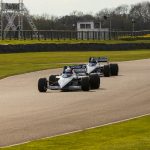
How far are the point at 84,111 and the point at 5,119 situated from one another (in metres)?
2.27

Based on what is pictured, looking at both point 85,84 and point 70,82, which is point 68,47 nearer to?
point 70,82

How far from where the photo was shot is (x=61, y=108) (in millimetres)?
15094

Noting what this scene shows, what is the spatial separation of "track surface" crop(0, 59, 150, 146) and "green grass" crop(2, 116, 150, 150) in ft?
1.86

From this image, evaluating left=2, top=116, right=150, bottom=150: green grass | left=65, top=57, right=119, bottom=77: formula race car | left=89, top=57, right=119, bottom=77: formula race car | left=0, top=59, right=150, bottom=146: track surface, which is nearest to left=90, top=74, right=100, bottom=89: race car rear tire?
left=0, top=59, right=150, bottom=146: track surface

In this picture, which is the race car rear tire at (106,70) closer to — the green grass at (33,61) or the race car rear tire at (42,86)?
the green grass at (33,61)

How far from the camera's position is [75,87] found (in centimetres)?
2012

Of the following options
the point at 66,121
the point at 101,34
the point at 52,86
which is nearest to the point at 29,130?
the point at 66,121

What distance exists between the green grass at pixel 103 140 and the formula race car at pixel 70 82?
8.01 meters

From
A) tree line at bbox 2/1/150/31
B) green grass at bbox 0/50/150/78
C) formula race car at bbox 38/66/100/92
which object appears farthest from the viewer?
tree line at bbox 2/1/150/31

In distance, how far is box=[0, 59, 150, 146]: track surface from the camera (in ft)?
38.3

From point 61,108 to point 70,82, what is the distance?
5.14 metres

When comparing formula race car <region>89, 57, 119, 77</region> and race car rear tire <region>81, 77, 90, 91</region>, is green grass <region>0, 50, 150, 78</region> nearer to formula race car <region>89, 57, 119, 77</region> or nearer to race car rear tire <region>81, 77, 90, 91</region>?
formula race car <region>89, 57, 119, 77</region>

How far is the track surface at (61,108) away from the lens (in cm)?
1166

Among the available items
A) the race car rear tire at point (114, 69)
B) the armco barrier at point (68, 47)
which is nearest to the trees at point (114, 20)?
the armco barrier at point (68, 47)
